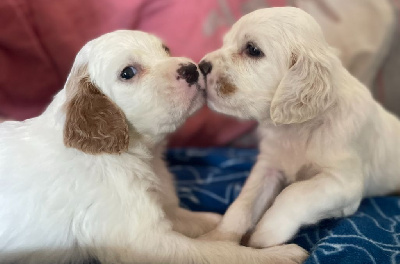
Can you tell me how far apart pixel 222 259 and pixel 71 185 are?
71 cm

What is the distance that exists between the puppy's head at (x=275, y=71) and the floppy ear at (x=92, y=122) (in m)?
0.48

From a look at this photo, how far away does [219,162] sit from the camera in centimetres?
329

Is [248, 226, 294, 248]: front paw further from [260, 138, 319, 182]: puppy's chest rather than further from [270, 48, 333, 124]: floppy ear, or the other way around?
[270, 48, 333, 124]: floppy ear

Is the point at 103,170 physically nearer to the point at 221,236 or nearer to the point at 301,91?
the point at 221,236

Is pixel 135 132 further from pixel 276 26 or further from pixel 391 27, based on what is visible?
pixel 391 27

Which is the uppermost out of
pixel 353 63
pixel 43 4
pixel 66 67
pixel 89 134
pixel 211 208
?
pixel 43 4

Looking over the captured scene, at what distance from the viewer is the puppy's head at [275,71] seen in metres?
2.19

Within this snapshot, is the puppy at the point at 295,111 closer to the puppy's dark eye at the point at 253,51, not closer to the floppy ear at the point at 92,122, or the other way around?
the puppy's dark eye at the point at 253,51

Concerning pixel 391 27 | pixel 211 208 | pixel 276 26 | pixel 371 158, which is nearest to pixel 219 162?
pixel 211 208

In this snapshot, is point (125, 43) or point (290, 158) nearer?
point (125, 43)

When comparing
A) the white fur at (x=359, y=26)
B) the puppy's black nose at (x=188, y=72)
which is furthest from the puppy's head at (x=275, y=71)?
the white fur at (x=359, y=26)

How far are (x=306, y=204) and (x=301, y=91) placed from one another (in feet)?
1.66

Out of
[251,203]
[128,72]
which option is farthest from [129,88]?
[251,203]

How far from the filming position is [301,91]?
2.18 m
